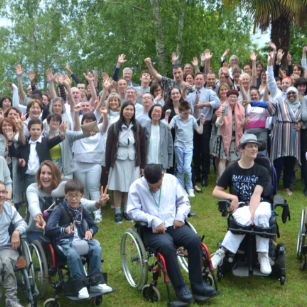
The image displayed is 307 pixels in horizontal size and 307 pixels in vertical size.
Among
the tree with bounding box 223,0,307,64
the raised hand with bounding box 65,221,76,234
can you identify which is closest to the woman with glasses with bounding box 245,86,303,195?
the tree with bounding box 223,0,307,64

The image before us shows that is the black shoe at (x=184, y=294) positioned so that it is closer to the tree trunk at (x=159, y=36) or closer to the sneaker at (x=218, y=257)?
Result: the sneaker at (x=218, y=257)

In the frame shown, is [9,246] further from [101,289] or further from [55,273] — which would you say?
[101,289]

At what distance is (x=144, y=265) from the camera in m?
4.65

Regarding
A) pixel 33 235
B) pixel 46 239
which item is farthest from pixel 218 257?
pixel 33 235

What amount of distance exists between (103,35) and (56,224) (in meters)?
14.4

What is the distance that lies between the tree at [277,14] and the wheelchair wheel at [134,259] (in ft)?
28.5

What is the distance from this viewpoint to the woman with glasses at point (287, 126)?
28.4ft

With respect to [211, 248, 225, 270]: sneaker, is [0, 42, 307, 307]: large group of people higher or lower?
higher

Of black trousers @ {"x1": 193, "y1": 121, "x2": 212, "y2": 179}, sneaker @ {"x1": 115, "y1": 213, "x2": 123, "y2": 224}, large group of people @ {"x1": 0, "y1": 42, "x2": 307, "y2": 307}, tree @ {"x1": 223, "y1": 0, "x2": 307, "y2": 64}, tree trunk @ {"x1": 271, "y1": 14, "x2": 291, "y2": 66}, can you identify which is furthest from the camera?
tree trunk @ {"x1": 271, "y1": 14, "x2": 291, "y2": 66}

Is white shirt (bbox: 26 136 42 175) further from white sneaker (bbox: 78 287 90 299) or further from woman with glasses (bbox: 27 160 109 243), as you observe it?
white sneaker (bbox: 78 287 90 299)

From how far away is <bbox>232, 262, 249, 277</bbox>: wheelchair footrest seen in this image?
4.96 m

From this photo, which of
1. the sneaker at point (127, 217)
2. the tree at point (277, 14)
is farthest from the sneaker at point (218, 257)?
the tree at point (277, 14)

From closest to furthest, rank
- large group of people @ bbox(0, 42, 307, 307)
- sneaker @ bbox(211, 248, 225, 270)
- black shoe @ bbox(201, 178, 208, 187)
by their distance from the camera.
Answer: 1. large group of people @ bbox(0, 42, 307, 307)
2. sneaker @ bbox(211, 248, 225, 270)
3. black shoe @ bbox(201, 178, 208, 187)

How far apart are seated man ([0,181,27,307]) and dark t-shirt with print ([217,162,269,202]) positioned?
249 centimetres
